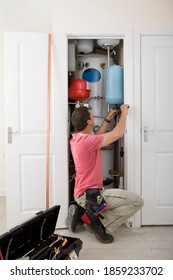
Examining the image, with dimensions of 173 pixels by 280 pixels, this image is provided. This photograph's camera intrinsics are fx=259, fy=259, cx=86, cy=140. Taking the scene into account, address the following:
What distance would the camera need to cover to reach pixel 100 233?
7.56ft

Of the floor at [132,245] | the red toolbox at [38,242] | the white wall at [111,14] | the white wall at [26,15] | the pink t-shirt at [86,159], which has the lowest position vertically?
the floor at [132,245]

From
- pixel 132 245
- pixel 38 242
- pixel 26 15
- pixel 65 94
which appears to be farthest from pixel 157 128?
pixel 26 15

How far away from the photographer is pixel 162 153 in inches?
105

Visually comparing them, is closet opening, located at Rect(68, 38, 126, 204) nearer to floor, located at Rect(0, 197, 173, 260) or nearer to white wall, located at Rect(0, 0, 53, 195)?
floor, located at Rect(0, 197, 173, 260)

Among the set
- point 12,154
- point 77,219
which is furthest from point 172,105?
point 12,154

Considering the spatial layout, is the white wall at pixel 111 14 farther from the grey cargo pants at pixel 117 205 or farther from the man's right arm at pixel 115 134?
the grey cargo pants at pixel 117 205

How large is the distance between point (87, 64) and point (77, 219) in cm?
172

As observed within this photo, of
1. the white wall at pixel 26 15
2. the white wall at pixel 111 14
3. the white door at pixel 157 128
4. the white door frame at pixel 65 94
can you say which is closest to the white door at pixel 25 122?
the white door frame at pixel 65 94

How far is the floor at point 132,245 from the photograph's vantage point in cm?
207

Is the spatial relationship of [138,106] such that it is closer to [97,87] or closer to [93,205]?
[97,87]

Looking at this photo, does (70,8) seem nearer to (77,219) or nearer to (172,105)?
(172,105)

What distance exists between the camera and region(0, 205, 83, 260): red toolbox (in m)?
1.57

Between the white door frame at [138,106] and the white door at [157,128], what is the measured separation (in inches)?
1.4

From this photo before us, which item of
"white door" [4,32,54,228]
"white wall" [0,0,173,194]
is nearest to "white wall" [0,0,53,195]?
"white wall" [0,0,173,194]
